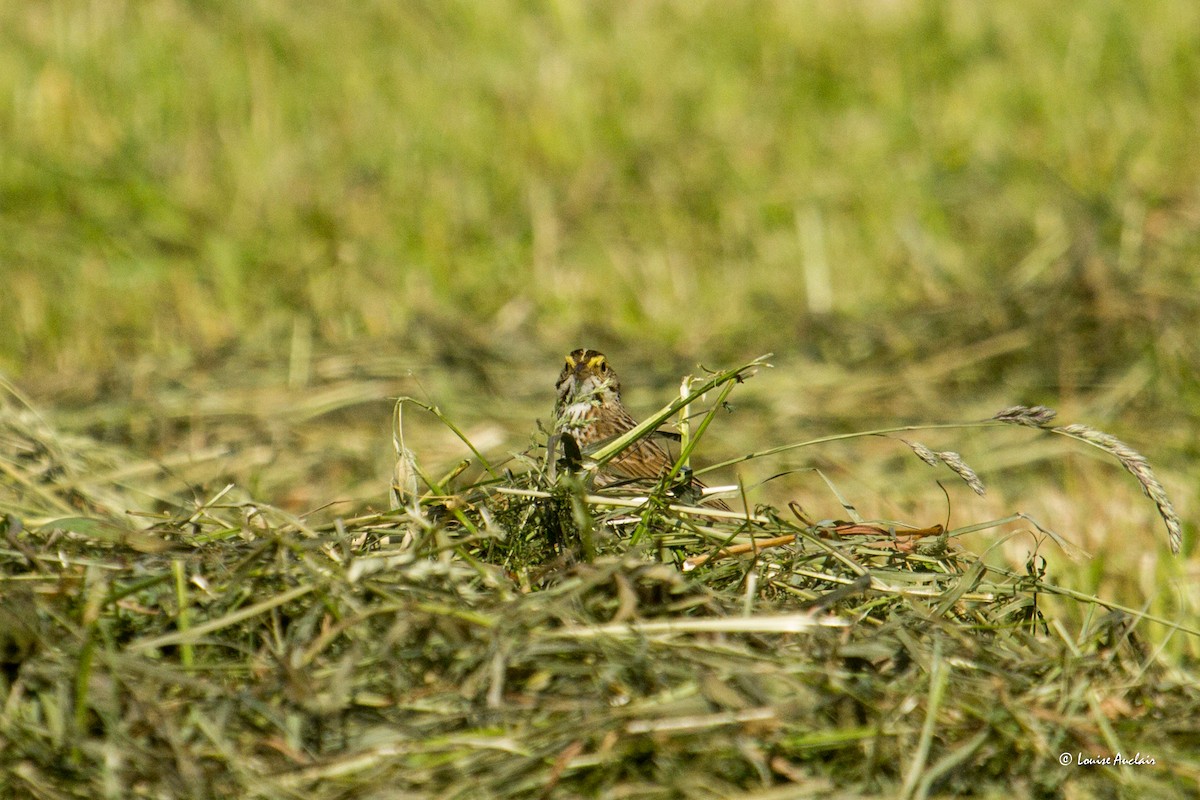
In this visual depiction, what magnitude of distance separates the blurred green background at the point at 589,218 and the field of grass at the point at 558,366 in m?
0.03

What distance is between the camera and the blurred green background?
5828 millimetres

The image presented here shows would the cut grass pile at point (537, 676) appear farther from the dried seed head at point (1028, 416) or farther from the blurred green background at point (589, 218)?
the blurred green background at point (589, 218)

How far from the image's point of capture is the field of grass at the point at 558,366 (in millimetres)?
2312

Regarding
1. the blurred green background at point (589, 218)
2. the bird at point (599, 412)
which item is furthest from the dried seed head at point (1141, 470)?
the blurred green background at point (589, 218)

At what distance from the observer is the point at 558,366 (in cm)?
621

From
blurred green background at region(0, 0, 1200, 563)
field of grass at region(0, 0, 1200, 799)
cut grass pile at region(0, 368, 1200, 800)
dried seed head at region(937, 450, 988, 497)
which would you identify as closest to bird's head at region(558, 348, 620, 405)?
field of grass at region(0, 0, 1200, 799)

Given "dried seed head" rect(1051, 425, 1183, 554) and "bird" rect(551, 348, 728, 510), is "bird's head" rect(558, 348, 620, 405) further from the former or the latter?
"dried seed head" rect(1051, 425, 1183, 554)

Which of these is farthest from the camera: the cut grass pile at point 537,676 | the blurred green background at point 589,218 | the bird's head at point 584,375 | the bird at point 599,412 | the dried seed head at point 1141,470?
the blurred green background at point 589,218

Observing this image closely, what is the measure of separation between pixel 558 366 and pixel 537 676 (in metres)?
3.87

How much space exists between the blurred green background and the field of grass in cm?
3

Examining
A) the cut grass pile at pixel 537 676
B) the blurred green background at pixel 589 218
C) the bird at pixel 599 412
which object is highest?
the blurred green background at pixel 589 218

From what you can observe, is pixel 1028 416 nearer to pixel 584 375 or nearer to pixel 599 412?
pixel 599 412

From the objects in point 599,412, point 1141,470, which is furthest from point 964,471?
point 599,412

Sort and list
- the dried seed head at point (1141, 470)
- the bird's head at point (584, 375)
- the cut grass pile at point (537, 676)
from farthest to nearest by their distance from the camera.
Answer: the bird's head at point (584, 375) < the dried seed head at point (1141, 470) < the cut grass pile at point (537, 676)
